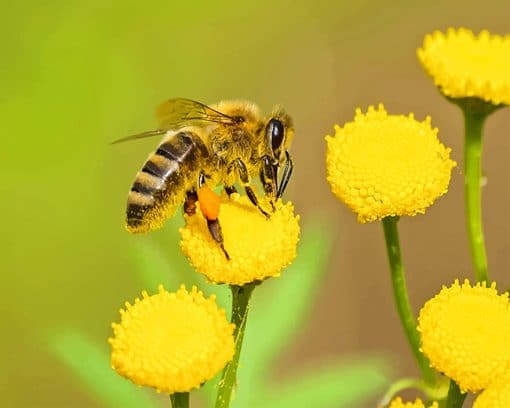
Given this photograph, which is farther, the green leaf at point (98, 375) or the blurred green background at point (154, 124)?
the blurred green background at point (154, 124)

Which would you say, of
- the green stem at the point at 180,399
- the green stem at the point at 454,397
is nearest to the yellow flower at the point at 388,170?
the green stem at the point at 454,397

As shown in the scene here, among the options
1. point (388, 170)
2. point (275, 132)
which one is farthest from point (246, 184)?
point (388, 170)

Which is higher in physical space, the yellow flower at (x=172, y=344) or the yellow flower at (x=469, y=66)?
the yellow flower at (x=469, y=66)

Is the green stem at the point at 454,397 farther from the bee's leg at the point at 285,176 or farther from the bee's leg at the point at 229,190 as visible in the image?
the bee's leg at the point at 229,190

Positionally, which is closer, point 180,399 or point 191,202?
point 180,399

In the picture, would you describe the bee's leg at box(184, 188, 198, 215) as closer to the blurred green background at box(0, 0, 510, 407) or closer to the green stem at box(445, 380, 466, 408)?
the green stem at box(445, 380, 466, 408)

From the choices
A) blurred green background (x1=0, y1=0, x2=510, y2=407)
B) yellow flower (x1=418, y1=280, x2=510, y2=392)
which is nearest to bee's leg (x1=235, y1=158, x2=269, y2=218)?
yellow flower (x1=418, y1=280, x2=510, y2=392)

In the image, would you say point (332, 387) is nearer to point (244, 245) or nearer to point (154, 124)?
point (244, 245)
